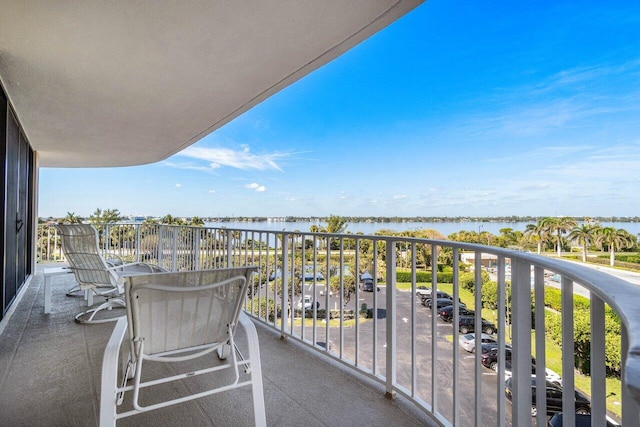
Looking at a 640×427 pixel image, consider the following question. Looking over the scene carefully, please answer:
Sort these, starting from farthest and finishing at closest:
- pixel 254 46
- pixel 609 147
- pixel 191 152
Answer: pixel 191 152
pixel 609 147
pixel 254 46

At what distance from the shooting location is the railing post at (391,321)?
2084mm

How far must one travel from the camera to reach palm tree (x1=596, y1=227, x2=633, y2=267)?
6.95ft

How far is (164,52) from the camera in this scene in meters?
2.75

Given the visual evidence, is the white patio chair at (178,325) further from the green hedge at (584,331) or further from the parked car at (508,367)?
the green hedge at (584,331)

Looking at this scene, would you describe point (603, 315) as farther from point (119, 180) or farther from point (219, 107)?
point (119, 180)

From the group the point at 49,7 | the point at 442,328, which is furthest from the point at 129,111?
the point at 442,328

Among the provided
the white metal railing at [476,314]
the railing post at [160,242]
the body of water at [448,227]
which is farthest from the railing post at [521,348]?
the railing post at [160,242]

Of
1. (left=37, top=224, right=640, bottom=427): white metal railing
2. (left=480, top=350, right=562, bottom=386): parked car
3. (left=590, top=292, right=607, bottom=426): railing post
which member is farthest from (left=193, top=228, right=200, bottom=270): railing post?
(left=590, top=292, right=607, bottom=426): railing post

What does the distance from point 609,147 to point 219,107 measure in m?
21.4

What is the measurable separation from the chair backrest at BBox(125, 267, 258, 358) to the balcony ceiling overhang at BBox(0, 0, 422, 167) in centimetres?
175

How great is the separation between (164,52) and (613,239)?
3.68 m

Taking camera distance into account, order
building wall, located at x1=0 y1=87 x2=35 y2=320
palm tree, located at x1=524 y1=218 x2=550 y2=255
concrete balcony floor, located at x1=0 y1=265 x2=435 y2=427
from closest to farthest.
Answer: concrete balcony floor, located at x1=0 y1=265 x2=435 y2=427 < palm tree, located at x1=524 y1=218 x2=550 y2=255 < building wall, located at x1=0 y1=87 x2=35 y2=320

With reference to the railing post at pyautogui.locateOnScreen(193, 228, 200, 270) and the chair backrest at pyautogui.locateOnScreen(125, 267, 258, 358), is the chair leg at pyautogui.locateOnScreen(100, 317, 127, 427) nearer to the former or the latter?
the chair backrest at pyautogui.locateOnScreen(125, 267, 258, 358)

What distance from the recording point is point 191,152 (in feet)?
88.5
